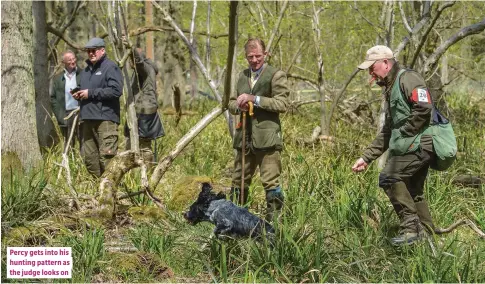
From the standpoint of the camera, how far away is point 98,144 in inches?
333

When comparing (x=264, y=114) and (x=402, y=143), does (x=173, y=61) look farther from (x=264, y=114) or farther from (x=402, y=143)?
(x=402, y=143)

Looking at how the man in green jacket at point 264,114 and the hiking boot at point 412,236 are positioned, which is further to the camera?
the man in green jacket at point 264,114

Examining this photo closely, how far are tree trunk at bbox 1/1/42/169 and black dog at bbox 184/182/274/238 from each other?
3220 mm

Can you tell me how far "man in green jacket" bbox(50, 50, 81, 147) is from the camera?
959 centimetres

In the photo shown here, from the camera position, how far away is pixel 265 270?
480 centimetres

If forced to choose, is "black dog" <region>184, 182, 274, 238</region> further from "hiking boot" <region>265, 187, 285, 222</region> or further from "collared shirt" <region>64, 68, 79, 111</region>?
"collared shirt" <region>64, 68, 79, 111</region>

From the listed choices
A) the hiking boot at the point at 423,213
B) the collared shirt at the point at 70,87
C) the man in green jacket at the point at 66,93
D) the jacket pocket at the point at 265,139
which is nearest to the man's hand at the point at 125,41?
the man in green jacket at the point at 66,93

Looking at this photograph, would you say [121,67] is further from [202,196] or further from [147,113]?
[202,196]

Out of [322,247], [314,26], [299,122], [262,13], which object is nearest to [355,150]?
[314,26]

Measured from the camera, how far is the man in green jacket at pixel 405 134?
5.26 metres

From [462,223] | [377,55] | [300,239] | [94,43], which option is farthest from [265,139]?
[94,43]

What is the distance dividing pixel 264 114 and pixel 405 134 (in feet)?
4.79

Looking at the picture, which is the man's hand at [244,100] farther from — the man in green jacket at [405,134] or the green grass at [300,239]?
the man in green jacket at [405,134]

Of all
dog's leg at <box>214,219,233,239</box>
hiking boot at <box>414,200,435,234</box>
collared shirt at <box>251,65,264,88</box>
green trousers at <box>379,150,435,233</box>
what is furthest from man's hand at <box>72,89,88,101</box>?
hiking boot at <box>414,200,435,234</box>
